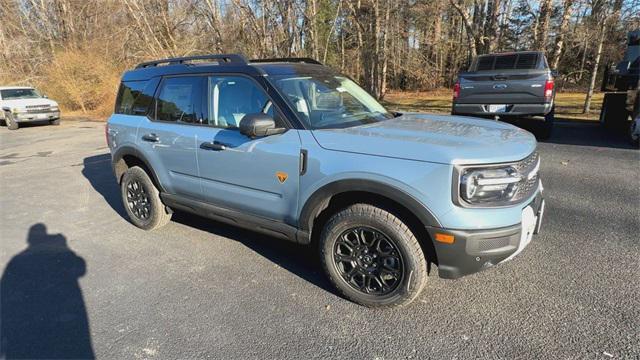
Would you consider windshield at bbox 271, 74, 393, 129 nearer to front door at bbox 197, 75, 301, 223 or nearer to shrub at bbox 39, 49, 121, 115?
front door at bbox 197, 75, 301, 223

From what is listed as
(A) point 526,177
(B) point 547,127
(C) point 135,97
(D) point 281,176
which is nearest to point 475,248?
(A) point 526,177

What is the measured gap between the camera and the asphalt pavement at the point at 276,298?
2.56m

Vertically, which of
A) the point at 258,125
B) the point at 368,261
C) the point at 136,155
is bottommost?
the point at 368,261

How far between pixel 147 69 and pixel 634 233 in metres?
5.31

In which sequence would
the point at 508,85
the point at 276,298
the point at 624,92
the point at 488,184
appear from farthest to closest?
the point at 624,92, the point at 508,85, the point at 276,298, the point at 488,184

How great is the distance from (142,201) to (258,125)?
7.82ft

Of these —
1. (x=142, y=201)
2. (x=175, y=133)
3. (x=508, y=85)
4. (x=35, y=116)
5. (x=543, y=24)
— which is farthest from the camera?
(x=35, y=116)

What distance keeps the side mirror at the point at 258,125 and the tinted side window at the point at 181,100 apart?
919 mm

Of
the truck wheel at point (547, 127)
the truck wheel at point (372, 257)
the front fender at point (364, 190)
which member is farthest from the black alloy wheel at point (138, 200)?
the truck wheel at point (547, 127)

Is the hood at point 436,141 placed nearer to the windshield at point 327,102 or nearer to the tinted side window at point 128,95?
the windshield at point 327,102

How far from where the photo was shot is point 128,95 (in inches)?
182

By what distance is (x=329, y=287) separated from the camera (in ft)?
10.6

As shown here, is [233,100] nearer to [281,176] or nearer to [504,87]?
[281,176]

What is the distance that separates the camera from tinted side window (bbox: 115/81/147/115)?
4449 millimetres
